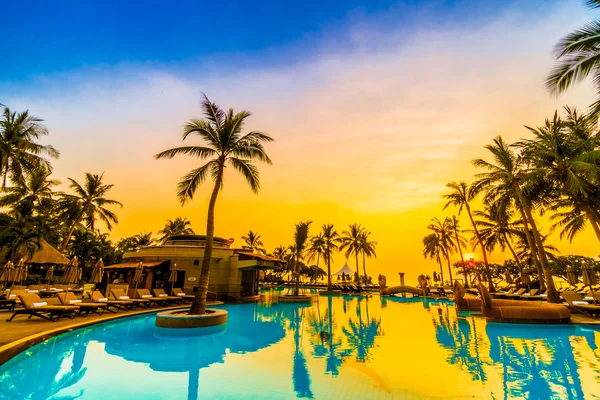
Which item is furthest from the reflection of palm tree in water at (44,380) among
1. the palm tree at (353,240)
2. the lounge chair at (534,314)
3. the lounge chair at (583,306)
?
the palm tree at (353,240)

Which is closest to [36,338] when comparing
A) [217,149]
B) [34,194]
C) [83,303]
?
[83,303]

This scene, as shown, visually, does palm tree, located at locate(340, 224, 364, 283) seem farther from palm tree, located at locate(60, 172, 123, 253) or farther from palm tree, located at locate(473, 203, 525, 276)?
palm tree, located at locate(60, 172, 123, 253)

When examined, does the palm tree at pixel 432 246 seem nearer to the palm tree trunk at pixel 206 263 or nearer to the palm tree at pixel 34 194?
the palm tree trunk at pixel 206 263

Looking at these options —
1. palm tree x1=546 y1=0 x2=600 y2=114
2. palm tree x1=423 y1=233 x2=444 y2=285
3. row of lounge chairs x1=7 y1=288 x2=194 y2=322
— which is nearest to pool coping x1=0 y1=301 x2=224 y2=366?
row of lounge chairs x1=7 y1=288 x2=194 y2=322

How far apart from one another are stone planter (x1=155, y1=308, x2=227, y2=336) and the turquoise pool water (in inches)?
20.6

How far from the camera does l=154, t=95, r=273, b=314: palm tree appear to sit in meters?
13.6

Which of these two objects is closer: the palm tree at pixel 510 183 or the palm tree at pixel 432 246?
the palm tree at pixel 510 183

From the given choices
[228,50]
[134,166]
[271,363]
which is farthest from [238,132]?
[271,363]

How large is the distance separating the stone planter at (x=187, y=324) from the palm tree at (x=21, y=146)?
671 inches

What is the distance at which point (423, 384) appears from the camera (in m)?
5.91

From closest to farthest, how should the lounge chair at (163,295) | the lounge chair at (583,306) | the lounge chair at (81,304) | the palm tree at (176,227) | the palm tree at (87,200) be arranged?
1. the lounge chair at (81,304)
2. the lounge chair at (583,306)
3. the lounge chair at (163,295)
4. the palm tree at (87,200)
5. the palm tree at (176,227)

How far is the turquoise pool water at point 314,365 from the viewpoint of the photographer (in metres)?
5.56

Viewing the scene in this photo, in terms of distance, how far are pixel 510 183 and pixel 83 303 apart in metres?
25.8

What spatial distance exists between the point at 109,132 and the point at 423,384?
709 inches
